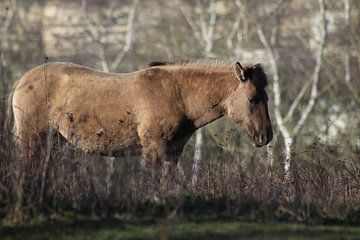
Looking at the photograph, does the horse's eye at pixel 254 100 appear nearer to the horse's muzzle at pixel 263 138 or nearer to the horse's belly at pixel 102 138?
the horse's muzzle at pixel 263 138

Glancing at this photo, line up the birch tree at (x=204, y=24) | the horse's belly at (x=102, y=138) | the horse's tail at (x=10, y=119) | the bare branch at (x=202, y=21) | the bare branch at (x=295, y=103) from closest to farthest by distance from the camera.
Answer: the horse's tail at (x=10, y=119), the horse's belly at (x=102, y=138), the bare branch at (x=295, y=103), the birch tree at (x=204, y=24), the bare branch at (x=202, y=21)

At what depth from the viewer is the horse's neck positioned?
13945mm

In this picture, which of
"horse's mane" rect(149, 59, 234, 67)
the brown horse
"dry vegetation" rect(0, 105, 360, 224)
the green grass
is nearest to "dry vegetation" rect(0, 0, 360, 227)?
"dry vegetation" rect(0, 105, 360, 224)

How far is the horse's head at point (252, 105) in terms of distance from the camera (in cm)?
1395

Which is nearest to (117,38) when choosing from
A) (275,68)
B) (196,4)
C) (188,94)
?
(196,4)

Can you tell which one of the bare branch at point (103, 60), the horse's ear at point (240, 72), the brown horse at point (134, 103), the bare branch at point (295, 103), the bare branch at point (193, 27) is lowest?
the brown horse at point (134, 103)

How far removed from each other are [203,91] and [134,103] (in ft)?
3.28

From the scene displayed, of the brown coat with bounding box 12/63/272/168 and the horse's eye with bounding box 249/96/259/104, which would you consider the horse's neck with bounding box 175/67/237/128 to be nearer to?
the brown coat with bounding box 12/63/272/168

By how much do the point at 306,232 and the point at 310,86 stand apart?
81.7 feet

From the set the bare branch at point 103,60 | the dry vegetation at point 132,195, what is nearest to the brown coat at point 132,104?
the dry vegetation at point 132,195

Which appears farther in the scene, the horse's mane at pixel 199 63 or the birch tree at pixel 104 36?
the birch tree at pixel 104 36

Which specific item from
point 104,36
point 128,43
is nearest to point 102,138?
point 128,43

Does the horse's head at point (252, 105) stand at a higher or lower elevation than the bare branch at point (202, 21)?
lower

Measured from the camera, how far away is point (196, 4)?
3912 cm
